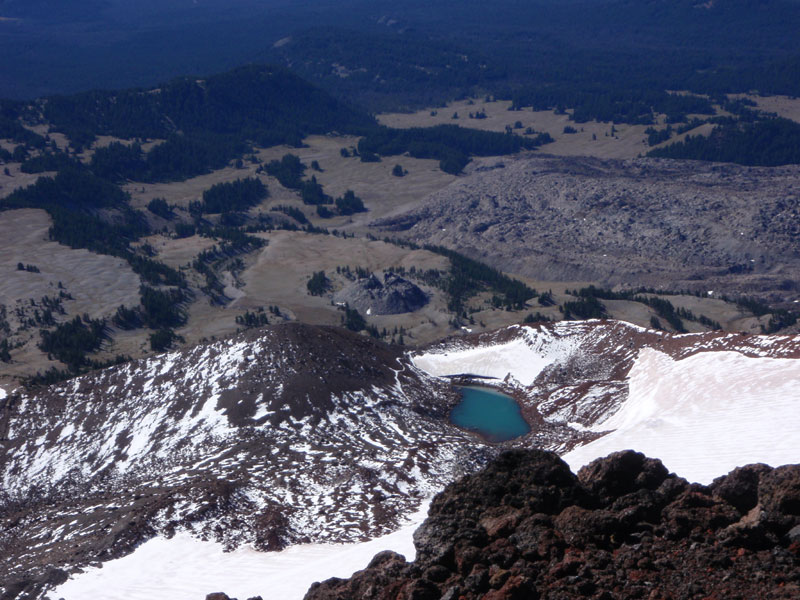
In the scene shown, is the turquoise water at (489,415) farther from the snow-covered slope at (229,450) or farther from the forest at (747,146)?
the forest at (747,146)

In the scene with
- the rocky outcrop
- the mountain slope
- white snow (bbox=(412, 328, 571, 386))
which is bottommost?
the mountain slope

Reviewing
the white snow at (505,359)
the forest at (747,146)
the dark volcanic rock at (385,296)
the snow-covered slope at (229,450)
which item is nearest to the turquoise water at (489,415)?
the snow-covered slope at (229,450)

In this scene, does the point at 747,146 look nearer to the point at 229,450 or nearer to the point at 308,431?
the point at 308,431

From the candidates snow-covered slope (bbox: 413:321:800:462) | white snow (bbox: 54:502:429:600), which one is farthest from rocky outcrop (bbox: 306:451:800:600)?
snow-covered slope (bbox: 413:321:800:462)

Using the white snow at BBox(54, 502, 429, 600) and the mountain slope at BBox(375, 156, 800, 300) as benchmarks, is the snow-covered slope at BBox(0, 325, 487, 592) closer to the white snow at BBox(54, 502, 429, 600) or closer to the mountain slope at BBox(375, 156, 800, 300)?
the white snow at BBox(54, 502, 429, 600)

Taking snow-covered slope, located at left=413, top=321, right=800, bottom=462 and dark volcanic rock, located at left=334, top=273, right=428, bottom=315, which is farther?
dark volcanic rock, located at left=334, top=273, right=428, bottom=315

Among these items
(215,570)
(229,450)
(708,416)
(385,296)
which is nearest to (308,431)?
(229,450)
